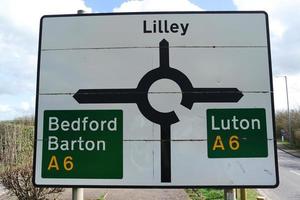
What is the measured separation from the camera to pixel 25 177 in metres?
9.20

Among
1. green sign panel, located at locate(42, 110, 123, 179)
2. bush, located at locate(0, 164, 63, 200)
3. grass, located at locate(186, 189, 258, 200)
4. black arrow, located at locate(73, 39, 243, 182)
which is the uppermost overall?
black arrow, located at locate(73, 39, 243, 182)

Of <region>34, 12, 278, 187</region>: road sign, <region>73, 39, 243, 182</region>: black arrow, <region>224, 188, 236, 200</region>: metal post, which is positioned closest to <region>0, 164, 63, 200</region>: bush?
<region>34, 12, 278, 187</region>: road sign

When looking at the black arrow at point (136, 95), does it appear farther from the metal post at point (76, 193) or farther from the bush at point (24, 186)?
the bush at point (24, 186)

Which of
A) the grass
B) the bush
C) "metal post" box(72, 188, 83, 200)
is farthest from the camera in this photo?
the grass

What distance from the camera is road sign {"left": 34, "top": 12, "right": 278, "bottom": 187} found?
2.21m

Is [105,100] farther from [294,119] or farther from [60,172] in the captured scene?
[294,119]

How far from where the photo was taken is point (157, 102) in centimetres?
227

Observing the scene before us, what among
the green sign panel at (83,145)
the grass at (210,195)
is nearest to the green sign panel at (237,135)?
the green sign panel at (83,145)

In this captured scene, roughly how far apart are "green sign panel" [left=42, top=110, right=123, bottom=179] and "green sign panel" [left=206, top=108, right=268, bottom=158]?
541 mm

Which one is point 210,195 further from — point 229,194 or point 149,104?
point 149,104

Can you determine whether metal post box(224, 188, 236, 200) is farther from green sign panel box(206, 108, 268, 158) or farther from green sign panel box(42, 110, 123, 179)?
green sign panel box(42, 110, 123, 179)

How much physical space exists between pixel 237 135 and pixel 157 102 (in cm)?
50

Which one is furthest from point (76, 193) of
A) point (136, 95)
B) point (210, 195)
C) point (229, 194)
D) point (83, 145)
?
point (210, 195)

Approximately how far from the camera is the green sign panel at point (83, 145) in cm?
222
